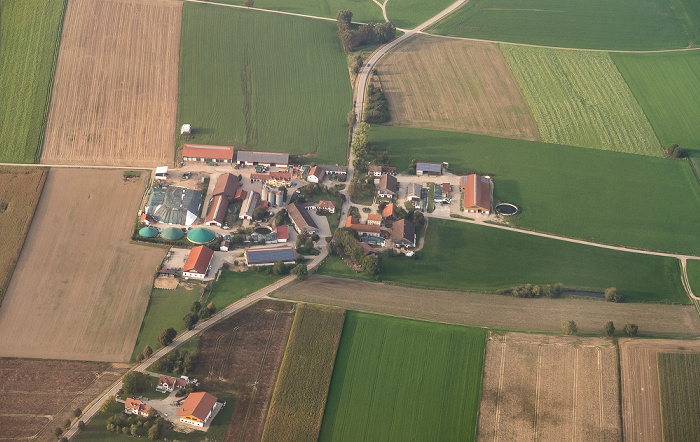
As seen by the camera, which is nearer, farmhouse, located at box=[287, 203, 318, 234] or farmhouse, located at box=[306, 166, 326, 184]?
farmhouse, located at box=[287, 203, 318, 234]

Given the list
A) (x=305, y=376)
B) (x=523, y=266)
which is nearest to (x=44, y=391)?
(x=305, y=376)

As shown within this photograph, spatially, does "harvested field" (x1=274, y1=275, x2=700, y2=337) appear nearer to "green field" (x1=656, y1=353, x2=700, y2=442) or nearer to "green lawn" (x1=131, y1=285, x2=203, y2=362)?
"green field" (x1=656, y1=353, x2=700, y2=442)

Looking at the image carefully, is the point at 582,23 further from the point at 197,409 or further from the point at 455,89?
the point at 197,409

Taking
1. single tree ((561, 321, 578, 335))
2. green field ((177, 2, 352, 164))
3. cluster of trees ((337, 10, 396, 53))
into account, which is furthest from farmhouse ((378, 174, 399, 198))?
cluster of trees ((337, 10, 396, 53))

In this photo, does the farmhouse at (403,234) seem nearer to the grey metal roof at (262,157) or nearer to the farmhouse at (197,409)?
the grey metal roof at (262,157)

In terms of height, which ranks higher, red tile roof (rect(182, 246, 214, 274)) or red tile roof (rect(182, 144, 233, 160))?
red tile roof (rect(182, 144, 233, 160))

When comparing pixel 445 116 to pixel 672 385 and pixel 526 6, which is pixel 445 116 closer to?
pixel 526 6
